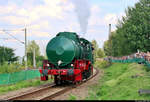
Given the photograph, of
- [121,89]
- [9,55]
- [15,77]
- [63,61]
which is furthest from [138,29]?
[9,55]

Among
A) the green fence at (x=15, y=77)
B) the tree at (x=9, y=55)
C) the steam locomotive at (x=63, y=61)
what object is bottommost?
the green fence at (x=15, y=77)

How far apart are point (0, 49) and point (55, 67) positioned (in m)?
61.3

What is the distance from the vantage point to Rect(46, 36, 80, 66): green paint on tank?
16.5 meters

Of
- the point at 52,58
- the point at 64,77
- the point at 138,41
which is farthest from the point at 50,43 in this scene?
the point at 138,41

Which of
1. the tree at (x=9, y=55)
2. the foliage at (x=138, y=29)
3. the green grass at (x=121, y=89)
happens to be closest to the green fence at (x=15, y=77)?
the green grass at (x=121, y=89)

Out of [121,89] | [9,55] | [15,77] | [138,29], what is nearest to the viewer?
[121,89]

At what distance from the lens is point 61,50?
54.5ft

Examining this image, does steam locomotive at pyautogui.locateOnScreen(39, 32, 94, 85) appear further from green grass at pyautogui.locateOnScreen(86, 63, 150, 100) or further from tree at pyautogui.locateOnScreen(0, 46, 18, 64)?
tree at pyautogui.locateOnScreen(0, 46, 18, 64)

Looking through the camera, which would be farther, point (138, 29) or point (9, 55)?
point (9, 55)

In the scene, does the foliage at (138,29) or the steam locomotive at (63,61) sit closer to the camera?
the steam locomotive at (63,61)

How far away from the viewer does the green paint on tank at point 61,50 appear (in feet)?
54.1

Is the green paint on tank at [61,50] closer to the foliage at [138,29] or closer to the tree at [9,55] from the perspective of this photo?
the foliage at [138,29]

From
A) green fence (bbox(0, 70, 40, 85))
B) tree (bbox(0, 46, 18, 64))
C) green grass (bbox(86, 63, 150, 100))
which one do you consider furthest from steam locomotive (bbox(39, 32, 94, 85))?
tree (bbox(0, 46, 18, 64))

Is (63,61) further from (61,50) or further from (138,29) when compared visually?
(138,29)
